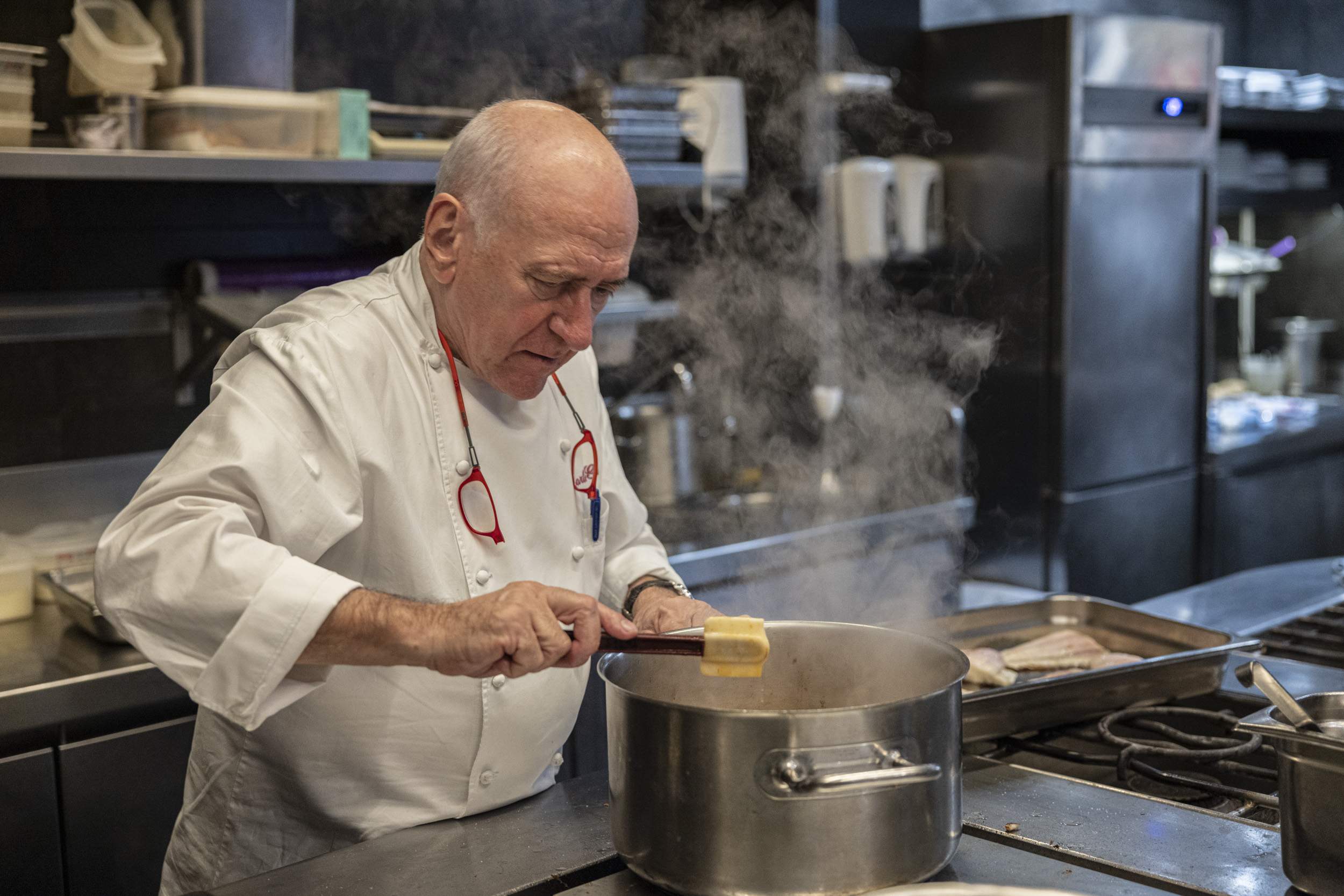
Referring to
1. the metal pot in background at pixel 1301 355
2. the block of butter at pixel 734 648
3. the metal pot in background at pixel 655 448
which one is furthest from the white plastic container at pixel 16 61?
the metal pot in background at pixel 1301 355

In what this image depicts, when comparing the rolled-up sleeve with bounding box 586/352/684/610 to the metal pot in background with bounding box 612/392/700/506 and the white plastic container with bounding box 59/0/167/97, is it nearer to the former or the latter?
the white plastic container with bounding box 59/0/167/97

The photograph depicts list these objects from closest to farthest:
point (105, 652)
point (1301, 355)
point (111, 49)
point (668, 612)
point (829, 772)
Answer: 1. point (829, 772)
2. point (668, 612)
3. point (105, 652)
4. point (111, 49)
5. point (1301, 355)

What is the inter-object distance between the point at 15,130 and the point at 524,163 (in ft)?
5.18

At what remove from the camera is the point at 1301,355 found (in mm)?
5879

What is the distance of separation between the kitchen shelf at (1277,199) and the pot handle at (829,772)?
4.81m

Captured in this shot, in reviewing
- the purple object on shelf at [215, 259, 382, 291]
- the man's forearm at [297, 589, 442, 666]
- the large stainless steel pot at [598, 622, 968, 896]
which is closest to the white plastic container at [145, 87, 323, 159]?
the purple object on shelf at [215, 259, 382, 291]

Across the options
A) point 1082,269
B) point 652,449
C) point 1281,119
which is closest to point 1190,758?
point 652,449

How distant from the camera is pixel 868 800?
3.76 ft

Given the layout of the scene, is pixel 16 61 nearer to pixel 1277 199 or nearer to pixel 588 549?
pixel 588 549

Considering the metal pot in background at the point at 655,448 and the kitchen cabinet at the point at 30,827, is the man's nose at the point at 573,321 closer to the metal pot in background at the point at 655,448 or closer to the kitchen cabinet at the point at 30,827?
the kitchen cabinet at the point at 30,827

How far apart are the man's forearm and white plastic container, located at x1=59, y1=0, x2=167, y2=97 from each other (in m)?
1.85

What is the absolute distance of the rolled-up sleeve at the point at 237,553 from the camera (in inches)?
51.4

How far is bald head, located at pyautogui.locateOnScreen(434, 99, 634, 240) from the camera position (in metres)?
1.54

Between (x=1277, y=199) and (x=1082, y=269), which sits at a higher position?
(x=1277, y=199)
